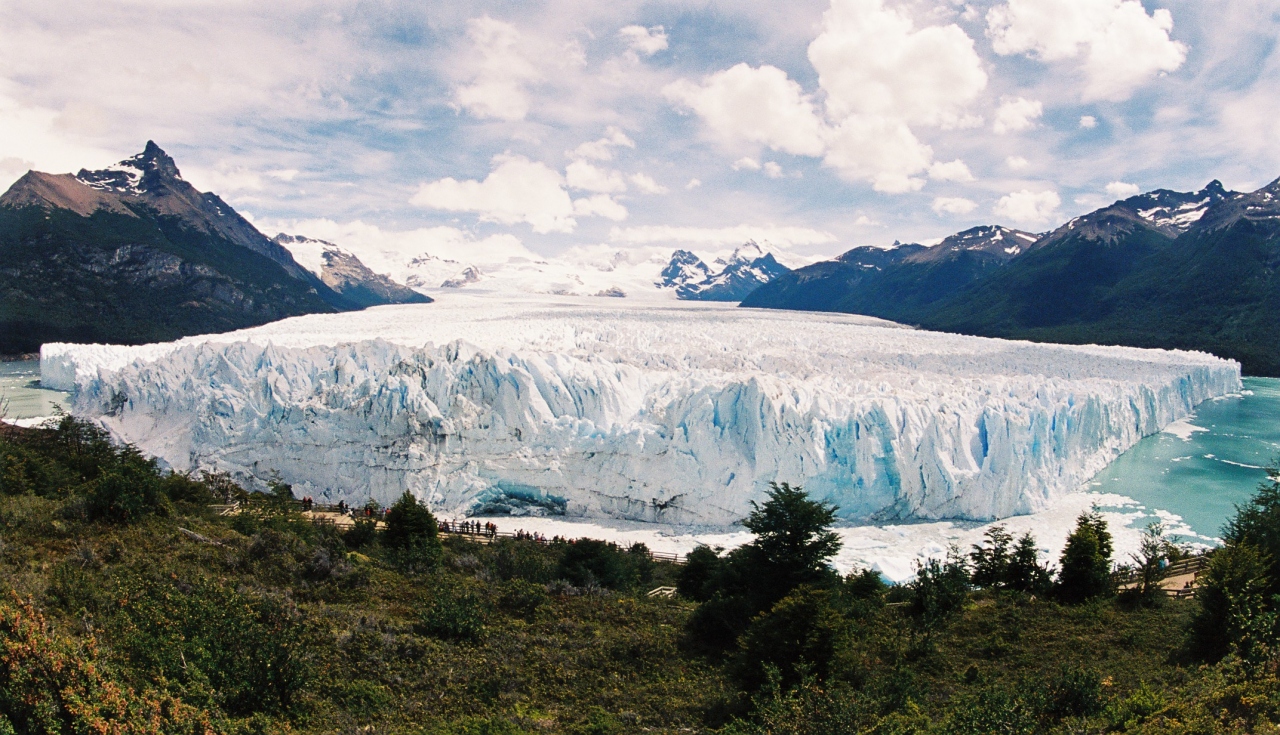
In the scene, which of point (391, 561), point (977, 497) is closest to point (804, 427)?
point (977, 497)

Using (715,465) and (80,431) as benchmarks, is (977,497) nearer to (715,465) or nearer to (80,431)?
(715,465)

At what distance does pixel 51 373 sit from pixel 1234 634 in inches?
2063

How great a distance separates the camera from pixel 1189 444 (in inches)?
1248

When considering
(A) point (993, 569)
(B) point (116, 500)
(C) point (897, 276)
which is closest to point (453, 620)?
(B) point (116, 500)

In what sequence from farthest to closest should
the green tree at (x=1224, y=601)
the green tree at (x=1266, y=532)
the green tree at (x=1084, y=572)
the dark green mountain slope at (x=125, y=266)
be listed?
the dark green mountain slope at (x=125, y=266)
the green tree at (x=1084, y=572)
the green tree at (x=1266, y=532)
the green tree at (x=1224, y=601)

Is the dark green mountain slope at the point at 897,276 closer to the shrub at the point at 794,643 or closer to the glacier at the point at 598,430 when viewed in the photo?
the glacier at the point at 598,430

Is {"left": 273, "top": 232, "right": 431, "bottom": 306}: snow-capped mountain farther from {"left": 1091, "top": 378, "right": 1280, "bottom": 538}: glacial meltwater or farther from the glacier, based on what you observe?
{"left": 1091, "top": 378, "right": 1280, "bottom": 538}: glacial meltwater

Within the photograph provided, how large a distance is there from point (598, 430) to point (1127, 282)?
3382 inches

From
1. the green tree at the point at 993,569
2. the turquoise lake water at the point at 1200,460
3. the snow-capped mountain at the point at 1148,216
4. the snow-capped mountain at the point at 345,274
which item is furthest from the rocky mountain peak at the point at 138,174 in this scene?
the snow-capped mountain at the point at 1148,216

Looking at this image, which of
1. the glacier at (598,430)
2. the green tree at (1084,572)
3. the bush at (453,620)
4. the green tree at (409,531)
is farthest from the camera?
the glacier at (598,430)

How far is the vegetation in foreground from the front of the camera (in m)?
6.94

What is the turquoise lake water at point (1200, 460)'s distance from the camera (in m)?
23.4

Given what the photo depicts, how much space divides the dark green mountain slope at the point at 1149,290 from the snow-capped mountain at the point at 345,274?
383 ft

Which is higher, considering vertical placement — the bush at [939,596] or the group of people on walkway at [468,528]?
the bush at [939,596]
